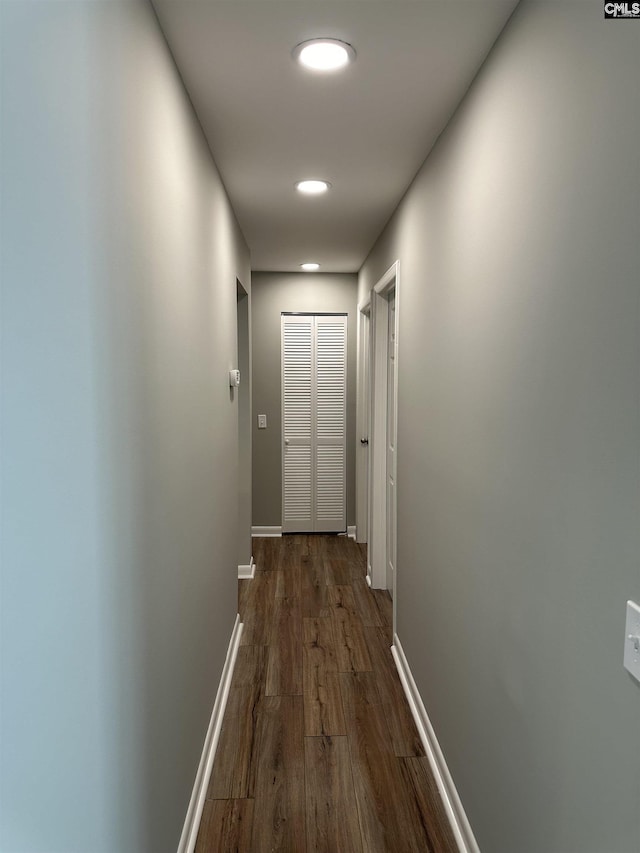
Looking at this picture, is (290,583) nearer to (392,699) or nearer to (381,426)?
(381,426)

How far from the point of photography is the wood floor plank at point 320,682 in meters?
2.58

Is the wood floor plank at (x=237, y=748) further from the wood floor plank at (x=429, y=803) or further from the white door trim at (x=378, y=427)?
the white door trim at (x=378, y=427)

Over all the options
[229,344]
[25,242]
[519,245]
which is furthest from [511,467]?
[229,344]

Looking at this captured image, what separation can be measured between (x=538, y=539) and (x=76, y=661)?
958 millimetres

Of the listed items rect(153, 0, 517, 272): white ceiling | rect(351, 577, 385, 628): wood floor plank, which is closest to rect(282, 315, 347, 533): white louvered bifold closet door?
rect(351, 577, 385, 628): wood floor plank

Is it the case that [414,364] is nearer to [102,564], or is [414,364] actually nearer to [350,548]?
[102,564]

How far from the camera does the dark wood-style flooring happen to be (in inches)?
77.1

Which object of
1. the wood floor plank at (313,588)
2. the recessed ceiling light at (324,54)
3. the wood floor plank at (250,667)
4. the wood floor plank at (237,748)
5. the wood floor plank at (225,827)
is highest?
the recessed ceiling light at (324,54)

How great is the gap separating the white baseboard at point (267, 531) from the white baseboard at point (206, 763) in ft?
8.08

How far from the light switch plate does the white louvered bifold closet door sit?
463cm

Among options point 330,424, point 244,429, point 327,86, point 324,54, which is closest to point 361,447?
point 330,424

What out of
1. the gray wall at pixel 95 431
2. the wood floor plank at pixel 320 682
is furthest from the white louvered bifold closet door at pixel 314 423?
the gray wall at pixel 95 431

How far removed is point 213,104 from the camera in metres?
1.98

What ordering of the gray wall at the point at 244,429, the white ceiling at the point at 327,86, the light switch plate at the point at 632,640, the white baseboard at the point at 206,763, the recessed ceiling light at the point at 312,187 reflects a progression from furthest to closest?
the gray wall at the point at 244,429, the recessed ceiling light at the point at 312,187, the white baseboard at the point at 206,763, the white ceiling at the point at 327,86, the light switch plate at the point at 632,640
